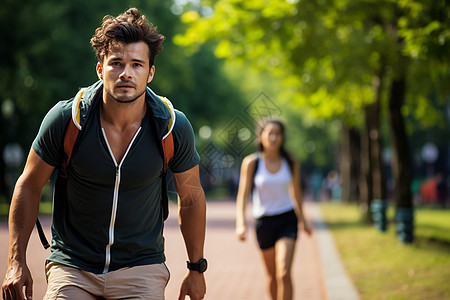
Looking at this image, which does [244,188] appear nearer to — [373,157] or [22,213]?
[22,213]

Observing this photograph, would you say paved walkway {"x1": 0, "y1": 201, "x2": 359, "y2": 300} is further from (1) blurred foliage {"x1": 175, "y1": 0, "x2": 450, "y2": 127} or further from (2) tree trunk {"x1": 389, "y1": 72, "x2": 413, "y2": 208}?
(1) blurred foliage {"x1": 175, "y1": 0, "x2": 450, "y2": 127}

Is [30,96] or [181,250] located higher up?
[30,96]

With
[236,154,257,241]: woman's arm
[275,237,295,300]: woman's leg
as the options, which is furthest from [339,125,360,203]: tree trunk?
[275,237,295,300]: woman's leg

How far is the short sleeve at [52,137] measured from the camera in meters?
3.02

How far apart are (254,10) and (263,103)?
964 cm

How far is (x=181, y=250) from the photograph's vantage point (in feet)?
43.2

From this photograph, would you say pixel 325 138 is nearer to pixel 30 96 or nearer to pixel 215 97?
pixel 215 97

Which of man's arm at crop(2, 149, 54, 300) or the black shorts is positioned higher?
man's arm at crop(2, 149, 54, 300)

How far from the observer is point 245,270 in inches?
409

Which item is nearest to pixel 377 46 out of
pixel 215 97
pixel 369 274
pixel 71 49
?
pixel 369 274

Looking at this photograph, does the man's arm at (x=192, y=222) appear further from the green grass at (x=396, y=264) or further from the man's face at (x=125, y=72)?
the green grass at (x=396, y=264)

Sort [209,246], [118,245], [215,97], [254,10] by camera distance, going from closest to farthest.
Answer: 1. [118,245]
2. [254,10]
3. [209,246]
4. [215,97]

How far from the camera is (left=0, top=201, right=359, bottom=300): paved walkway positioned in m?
8.09

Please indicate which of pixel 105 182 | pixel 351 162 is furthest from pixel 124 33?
pixel 351 162
